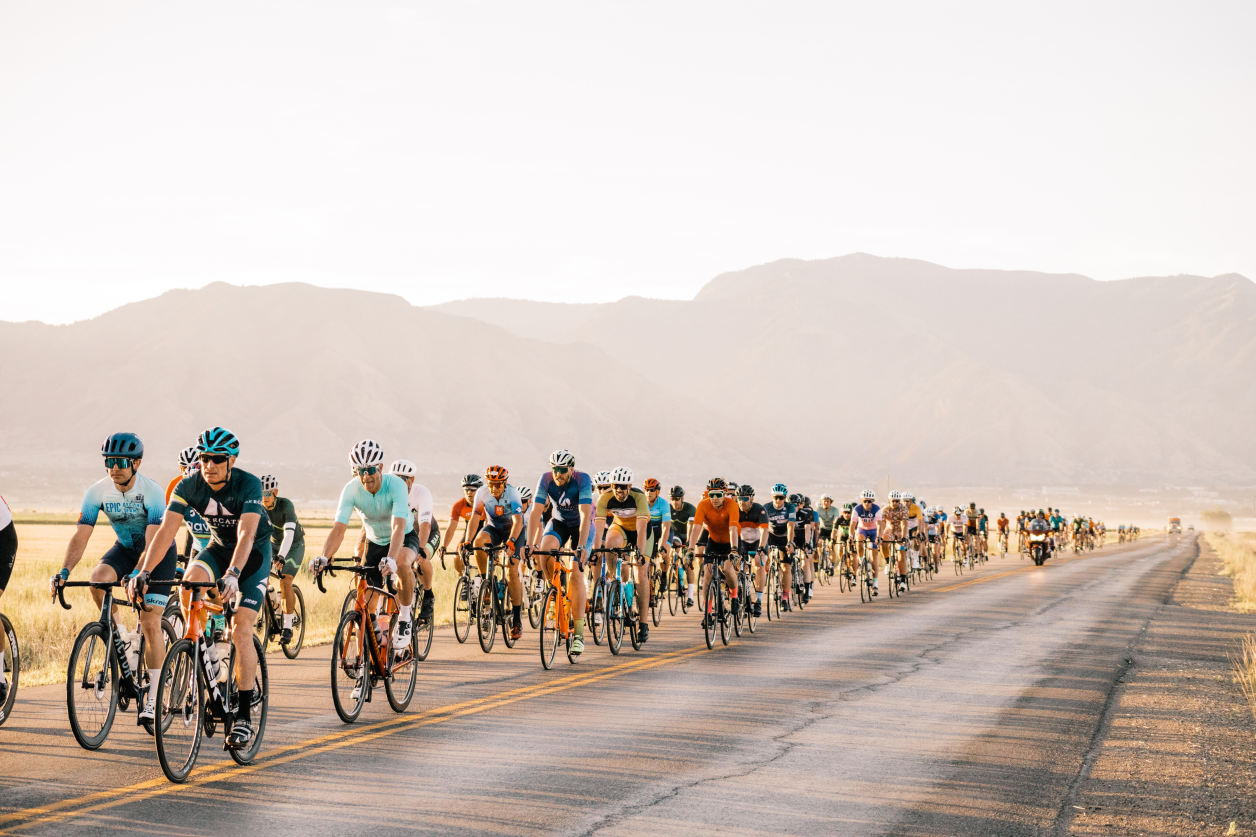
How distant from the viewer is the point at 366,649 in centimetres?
1000

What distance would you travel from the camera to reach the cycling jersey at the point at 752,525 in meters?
18.6

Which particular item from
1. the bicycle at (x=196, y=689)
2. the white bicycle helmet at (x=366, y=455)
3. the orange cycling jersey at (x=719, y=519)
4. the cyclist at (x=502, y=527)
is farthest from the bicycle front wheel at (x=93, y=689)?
the orange cycling jersey at (x=719, y=519)

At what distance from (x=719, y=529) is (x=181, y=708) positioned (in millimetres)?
9413

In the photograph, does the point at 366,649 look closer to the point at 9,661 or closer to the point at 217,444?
the point at 217,444

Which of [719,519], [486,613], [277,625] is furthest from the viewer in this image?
[719,519]

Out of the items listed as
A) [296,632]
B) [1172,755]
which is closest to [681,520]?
[296,632]

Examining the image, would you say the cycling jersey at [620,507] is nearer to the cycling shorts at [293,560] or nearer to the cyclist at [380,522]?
the cycling shorts at [293,560]

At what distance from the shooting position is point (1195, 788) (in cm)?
820

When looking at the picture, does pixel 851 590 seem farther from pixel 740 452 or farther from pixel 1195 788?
pixel 740 452

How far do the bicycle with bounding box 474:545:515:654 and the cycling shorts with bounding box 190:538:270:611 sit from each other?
665 cm

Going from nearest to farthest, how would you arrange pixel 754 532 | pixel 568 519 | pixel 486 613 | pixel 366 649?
pixel 366 649
pixel 568 519
pixel 486 613
pixel 754 532

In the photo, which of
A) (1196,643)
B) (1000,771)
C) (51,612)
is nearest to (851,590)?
(1196,643)

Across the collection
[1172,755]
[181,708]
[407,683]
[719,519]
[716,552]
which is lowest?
[1172,755]

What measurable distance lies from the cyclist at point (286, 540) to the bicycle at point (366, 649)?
366 centimetres
